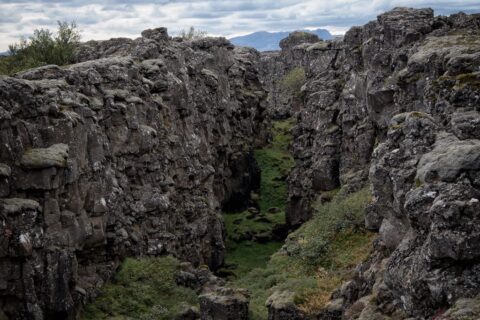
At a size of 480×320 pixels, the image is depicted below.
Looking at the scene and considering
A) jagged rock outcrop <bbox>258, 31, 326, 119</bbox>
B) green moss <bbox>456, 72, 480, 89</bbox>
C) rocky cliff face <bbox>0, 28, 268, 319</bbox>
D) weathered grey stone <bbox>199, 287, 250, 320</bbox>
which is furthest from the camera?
jagged rock outcrop <bbox>258, 31, 326, 119</bbox>

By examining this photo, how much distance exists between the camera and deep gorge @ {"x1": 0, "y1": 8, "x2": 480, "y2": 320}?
2172 cm

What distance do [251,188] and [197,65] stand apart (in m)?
22.9

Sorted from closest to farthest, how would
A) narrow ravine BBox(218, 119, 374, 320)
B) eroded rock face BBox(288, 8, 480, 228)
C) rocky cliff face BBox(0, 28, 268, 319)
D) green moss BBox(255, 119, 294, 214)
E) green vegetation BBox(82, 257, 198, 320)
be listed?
1. eroded rock face BBox(288, 8, 480, 228)
2. rocky cliff face BBox(0, 28, 268, 319)
3. narrow ravine BBox(218, 119, 374, 320)
4. green vegetation BBox(82, 257, 198, 320)
5. green moss BBox(255, 119, 294, 214)

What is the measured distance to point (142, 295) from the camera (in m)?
39.8

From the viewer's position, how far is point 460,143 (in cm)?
2181

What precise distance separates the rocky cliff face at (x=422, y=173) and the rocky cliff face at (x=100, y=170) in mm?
14595

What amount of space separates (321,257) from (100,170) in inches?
654

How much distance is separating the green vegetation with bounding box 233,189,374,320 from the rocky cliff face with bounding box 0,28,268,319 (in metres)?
8.46

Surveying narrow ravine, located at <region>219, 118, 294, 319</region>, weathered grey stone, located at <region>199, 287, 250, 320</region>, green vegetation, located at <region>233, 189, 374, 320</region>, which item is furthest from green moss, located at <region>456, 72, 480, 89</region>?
narrow ravine, located at <region>219, 118, 294, 319</region>

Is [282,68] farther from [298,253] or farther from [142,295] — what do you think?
[142,295]

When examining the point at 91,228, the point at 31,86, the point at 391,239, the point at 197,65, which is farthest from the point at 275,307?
the point at 197,65

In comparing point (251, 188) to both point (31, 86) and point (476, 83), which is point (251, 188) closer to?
point (31, 86)

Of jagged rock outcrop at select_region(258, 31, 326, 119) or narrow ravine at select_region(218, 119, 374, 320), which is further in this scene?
jagged rock outcrop at select_region(258, 31, 326, 119)

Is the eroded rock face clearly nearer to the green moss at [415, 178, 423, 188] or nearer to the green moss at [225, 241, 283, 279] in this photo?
the green moss at [415, 178, 423, 188]
